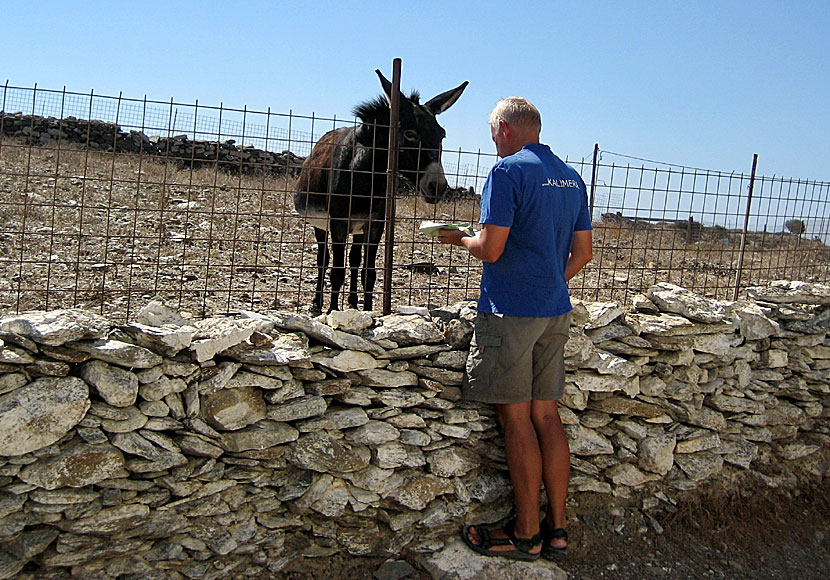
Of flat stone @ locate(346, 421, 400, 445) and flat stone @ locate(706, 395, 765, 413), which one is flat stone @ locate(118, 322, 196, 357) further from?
flat stone @ locate(706, 395, 765, 413)

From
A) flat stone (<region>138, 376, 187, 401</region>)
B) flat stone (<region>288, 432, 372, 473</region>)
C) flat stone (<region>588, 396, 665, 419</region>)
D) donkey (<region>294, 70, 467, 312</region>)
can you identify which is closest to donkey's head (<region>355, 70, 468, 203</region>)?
donkey (<region>294, 70, 467, 312</region>)

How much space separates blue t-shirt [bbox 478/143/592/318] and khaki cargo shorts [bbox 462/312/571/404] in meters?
0.10

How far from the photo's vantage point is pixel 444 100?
5902 millimetres

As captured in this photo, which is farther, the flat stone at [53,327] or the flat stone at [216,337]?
the flat stone at [216,337]

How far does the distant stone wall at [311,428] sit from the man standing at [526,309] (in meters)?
0.35

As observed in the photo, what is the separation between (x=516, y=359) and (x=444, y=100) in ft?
9.27

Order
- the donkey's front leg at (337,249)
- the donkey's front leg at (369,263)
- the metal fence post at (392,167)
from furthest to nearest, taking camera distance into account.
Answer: the donkey's front leg at (337,249)
the donkey's front leg at (369,263)
the metal fence post at (392,167)

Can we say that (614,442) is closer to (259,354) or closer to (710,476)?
(710,476)

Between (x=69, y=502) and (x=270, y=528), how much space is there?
3.68 feet

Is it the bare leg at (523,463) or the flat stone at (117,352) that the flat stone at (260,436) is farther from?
the bare leg at (523,463)

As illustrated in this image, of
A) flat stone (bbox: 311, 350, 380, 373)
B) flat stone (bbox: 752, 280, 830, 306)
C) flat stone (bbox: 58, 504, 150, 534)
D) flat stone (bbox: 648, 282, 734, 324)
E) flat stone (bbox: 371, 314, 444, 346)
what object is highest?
flat stone (bbox: 752, 280, 830, 306)

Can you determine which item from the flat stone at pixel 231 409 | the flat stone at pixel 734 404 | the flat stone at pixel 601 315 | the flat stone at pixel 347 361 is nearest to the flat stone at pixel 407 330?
the flat stone at pixel 347 361

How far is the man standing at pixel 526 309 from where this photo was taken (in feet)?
12.4

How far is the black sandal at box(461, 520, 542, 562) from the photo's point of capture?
417cm
